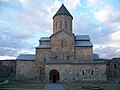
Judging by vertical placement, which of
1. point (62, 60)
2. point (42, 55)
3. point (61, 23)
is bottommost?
point (62, 60)

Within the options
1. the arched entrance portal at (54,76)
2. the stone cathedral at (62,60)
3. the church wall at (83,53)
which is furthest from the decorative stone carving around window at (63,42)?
the arched entrance portal at (54,76)

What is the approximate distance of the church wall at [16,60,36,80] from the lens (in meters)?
28.1

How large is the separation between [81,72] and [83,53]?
3893 mm

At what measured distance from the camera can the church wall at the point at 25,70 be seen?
28062 millimetres

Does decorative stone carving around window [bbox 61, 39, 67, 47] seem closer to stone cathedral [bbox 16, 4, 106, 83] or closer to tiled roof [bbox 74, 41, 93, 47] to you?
stone cathedral [bbox 16, 4, 106, 83]

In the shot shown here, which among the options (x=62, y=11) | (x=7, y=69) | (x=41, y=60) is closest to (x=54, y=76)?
(x=41, y=60)

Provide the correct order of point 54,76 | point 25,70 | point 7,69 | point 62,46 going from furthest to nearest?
1. point 7,69
2. point 25,70
3. point 62,46
4. point 54,76

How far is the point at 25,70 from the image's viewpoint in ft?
92.4

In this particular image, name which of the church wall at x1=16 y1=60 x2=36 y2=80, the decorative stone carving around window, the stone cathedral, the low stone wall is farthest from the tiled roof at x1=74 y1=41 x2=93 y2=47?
the low stone wall

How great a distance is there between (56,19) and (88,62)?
9.46 meters

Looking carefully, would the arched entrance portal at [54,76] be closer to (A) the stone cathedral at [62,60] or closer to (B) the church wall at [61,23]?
(A) the stone cathedral at [62,60]

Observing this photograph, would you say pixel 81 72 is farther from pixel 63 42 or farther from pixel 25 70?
pixel 25 70

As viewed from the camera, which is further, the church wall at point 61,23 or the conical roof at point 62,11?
the conical roof at point 62,11

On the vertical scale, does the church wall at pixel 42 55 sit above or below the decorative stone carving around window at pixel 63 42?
below
